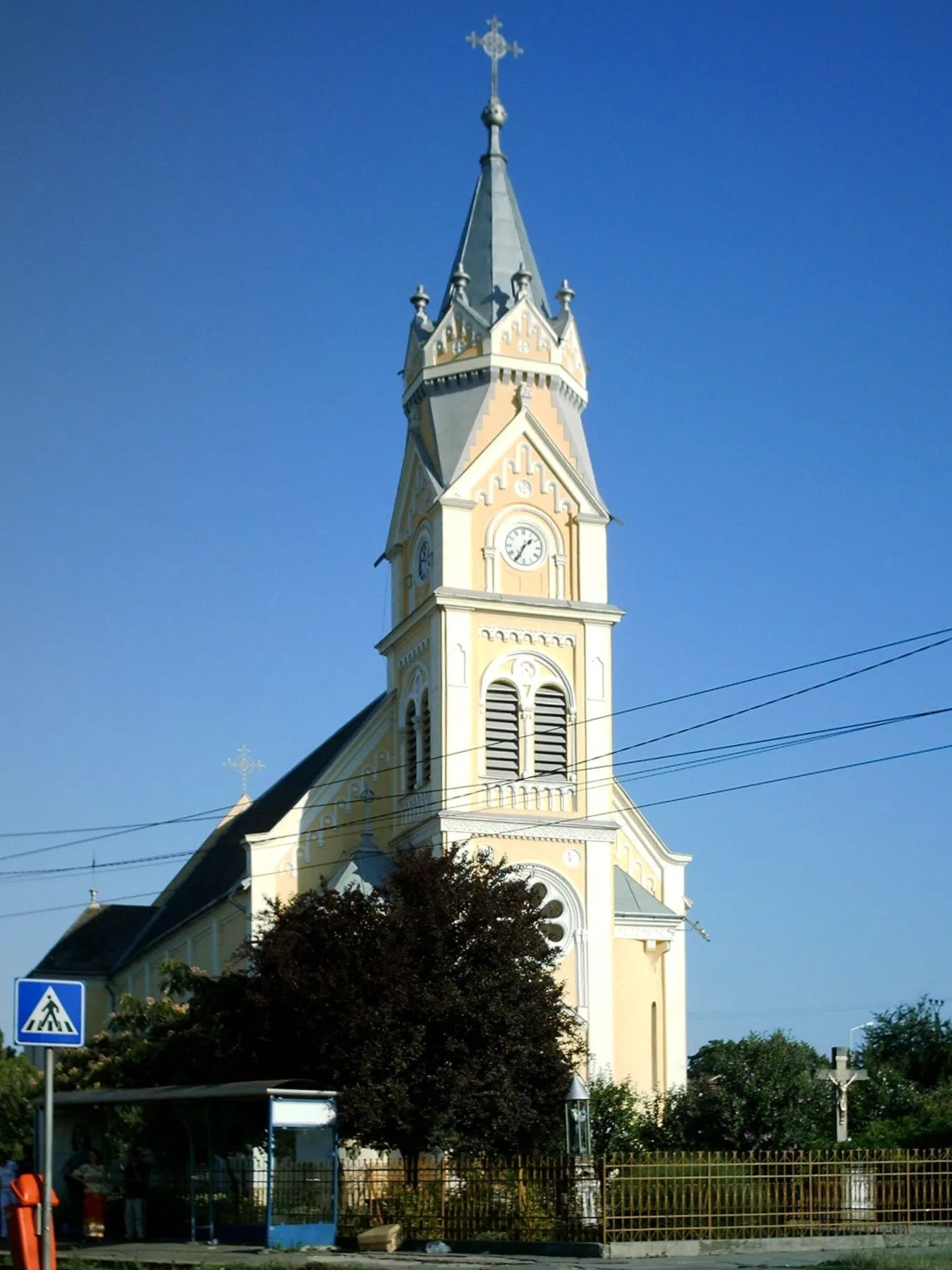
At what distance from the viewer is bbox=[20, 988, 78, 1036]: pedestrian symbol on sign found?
17703mm

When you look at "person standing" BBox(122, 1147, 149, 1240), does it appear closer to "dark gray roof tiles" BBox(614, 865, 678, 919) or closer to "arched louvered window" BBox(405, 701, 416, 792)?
"arched louvered window" BBox(405, 701, 416, 792)

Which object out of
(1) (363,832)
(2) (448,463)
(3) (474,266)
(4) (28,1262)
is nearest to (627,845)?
(1) (363,832)

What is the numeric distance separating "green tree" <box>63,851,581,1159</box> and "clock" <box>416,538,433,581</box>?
42.7ft

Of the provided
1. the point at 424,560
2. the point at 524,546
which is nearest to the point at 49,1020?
the point at 524,546

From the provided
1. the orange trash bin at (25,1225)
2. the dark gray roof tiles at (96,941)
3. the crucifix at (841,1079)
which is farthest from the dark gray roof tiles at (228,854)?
the orange trash bin at (25,1225)

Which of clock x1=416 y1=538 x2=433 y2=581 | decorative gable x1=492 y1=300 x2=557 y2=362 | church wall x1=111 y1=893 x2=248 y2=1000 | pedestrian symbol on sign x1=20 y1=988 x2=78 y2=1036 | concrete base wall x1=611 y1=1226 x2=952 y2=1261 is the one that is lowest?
concrete base wall x1=611 y1=1226 x2=952 y2=1261

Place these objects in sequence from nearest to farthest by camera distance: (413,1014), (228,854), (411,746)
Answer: (413,1014) → (411,746) → (228,854)

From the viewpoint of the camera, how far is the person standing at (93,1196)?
2953 cm

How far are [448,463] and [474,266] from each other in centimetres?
691

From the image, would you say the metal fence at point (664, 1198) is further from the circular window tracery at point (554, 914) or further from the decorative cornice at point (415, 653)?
the decorative cornice at point (415, 653)

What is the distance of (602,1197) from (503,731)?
68.9 feet

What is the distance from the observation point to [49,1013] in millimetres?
17875

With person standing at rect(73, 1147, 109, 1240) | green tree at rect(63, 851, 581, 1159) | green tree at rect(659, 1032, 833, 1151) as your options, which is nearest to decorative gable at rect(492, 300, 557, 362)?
green tree at rect(63, 851, 581, 1159)

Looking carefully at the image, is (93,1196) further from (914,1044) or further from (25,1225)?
(914,1044)
